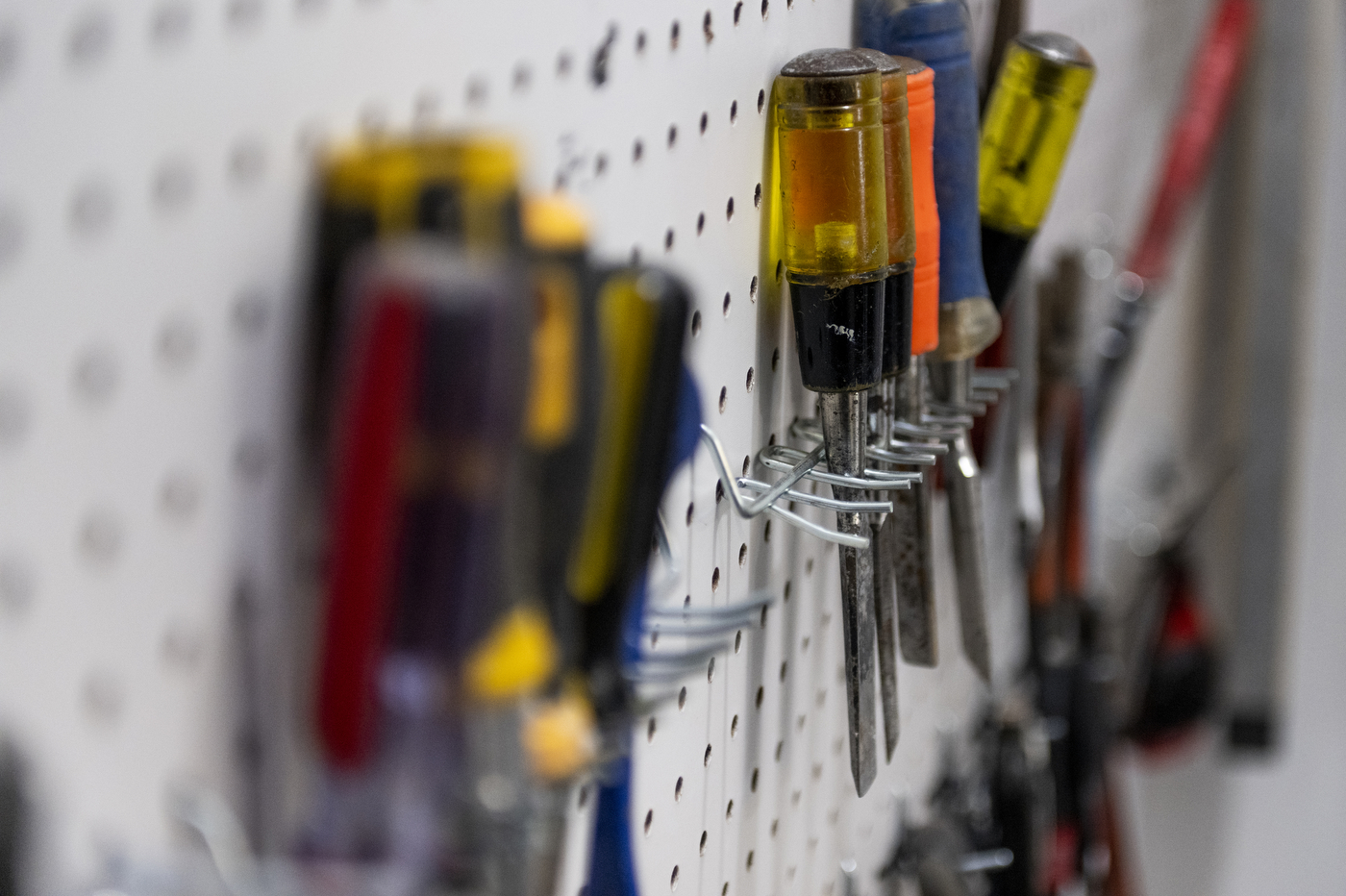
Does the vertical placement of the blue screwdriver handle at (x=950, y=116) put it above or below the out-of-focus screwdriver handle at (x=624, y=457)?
above

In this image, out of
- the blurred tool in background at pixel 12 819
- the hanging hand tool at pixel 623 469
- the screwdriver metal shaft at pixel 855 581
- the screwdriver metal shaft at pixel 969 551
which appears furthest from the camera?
the screwdriver metal shaft at pixel 969 551

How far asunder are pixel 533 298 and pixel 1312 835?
1.46 metres

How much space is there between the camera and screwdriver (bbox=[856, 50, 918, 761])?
1.35 feet

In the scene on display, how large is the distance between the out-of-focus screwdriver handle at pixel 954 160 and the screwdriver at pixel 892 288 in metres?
0.04

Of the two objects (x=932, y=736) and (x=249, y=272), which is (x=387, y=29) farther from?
(x=932, y=736)

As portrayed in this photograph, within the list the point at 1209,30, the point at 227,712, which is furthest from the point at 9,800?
the point at 1209,30

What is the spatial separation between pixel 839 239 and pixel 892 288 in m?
0.04

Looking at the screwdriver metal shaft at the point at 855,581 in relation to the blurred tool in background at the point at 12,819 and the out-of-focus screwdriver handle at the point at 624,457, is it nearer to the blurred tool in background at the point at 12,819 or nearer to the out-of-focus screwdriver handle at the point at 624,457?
the out-of-focus screwdriver handle at the point at 624,457

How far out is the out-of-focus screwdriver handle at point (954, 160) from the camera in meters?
0.48

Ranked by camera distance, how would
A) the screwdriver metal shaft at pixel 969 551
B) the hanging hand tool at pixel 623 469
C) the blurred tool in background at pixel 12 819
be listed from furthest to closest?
the screwdriver metal shaft at pixel 969 551, the hanging hand tool at pixel 623 469, the blurred tool in background at pixel 12 819

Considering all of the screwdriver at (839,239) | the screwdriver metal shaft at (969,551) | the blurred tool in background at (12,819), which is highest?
the screwdriver at (839,239)

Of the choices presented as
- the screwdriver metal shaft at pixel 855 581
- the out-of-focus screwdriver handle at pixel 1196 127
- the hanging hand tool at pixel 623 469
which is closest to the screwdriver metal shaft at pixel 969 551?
the screwdriver metal shaft at pixel 855 581

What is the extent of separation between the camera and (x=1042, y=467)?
0.87 m

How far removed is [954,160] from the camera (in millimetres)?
498
